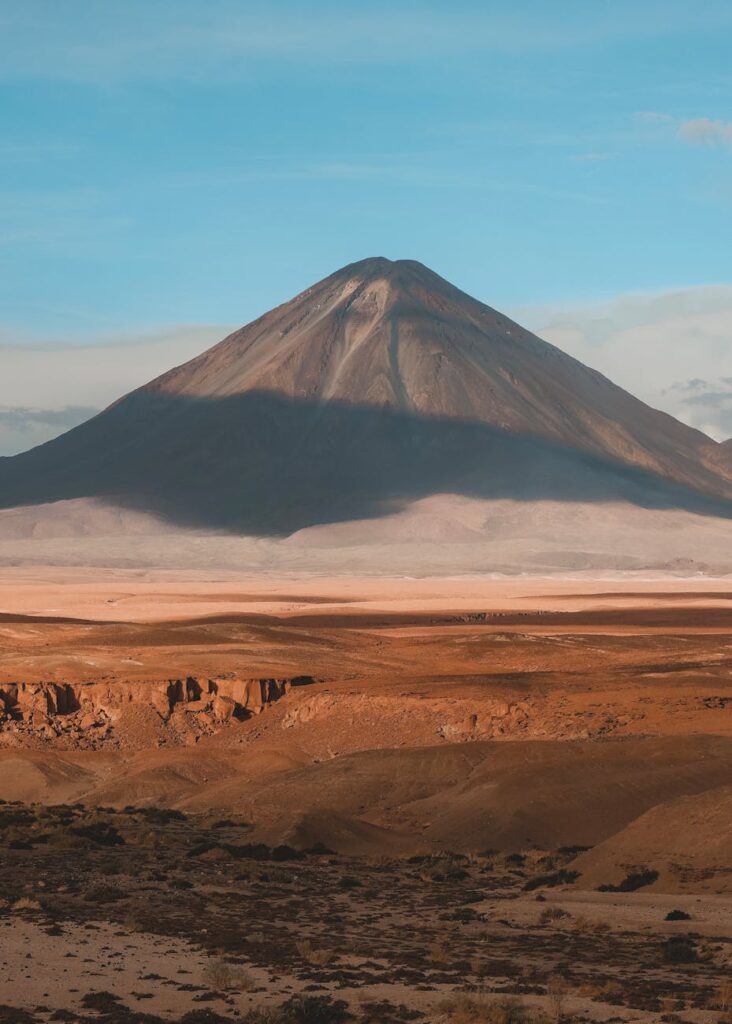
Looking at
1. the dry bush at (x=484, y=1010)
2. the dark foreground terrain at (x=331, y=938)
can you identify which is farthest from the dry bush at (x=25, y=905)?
the dry bush at (x=484, y=1010)

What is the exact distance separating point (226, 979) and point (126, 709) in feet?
76.8

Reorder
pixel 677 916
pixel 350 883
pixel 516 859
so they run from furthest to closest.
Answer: pixel 516 859 → pixel 350 883 → pixel 677 916

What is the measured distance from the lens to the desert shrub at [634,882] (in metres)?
22.5

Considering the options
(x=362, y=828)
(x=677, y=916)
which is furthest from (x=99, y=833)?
(x=677, y=916)

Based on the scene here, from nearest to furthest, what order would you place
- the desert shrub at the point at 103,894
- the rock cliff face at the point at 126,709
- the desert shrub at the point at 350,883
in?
the desert shrub at the point at 103,894, the desert shrub at the point at 350,883, the rock cliff face at the point at 126,709

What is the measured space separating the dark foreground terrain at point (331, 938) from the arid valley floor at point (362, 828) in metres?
0.06

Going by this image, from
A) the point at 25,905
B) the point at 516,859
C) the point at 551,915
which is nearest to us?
the point at 551,915

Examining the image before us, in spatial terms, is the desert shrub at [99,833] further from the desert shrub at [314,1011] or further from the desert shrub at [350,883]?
the desert shrub at [314,1011]

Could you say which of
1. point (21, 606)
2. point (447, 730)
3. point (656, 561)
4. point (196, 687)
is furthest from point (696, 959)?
point (656, 561)

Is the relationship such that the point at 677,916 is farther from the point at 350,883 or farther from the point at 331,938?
the point at 350,883

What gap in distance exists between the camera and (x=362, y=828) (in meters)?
28.1

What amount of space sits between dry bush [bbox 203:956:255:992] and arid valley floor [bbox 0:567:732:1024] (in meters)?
0.05

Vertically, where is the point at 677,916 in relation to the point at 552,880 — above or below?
above

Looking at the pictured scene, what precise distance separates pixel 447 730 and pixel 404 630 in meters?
28.7
